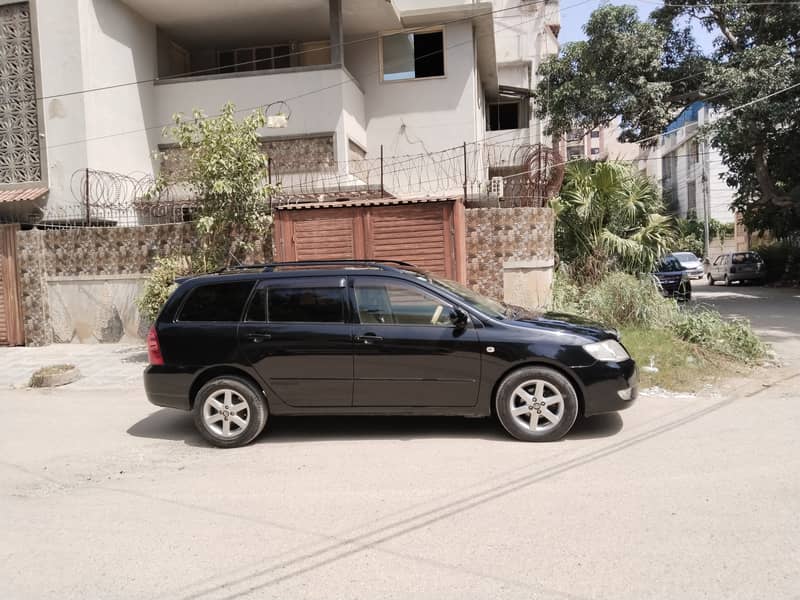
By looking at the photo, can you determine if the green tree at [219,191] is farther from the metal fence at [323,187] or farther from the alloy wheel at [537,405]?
the alloy wheel at [537,405]

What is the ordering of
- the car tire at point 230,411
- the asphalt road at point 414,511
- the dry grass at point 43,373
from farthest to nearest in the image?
the dry grass at point 43,373
the car tire at point 230,411
the asphalt road at point 414,511

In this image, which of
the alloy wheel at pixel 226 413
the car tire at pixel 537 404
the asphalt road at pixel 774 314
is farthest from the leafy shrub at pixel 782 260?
the alloy wheel at pixel 226 413

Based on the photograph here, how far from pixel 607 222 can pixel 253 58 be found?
11.2 m

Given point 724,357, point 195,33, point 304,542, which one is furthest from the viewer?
point 195,33

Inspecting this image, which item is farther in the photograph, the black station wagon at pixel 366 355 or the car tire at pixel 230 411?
the car tire at pixel 230 411

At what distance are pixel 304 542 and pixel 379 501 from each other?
0.74m

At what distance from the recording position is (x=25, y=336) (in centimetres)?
1203

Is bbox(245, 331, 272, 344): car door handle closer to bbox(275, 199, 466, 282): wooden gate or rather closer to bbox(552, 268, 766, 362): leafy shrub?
bbox(275, 199, 466, 282): wooden gate

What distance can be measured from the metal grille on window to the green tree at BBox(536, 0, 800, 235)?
12702 mm

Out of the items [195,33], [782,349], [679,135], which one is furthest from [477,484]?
[679,135]

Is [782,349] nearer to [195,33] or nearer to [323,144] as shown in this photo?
[323,144]

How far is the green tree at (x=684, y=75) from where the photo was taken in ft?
49.1

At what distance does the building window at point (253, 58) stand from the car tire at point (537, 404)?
14548 millimetres

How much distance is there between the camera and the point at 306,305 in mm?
6023
